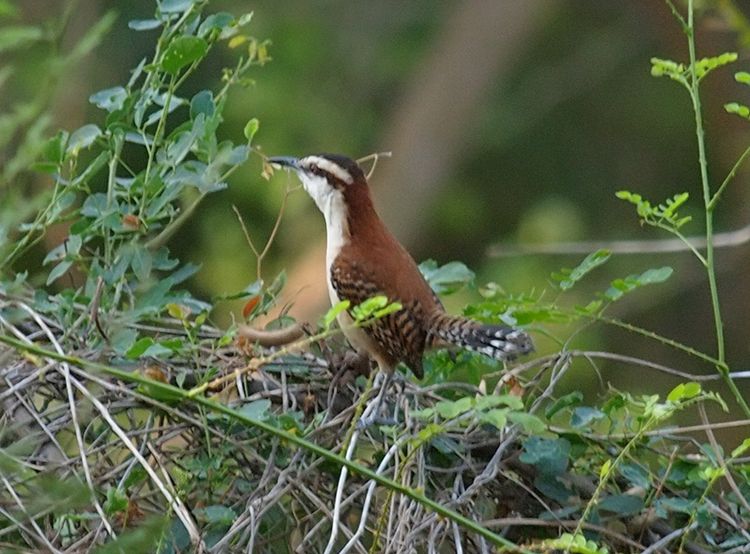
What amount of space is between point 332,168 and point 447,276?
0.55m

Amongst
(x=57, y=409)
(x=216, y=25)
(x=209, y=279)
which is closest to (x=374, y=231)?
(x=216, y=25)

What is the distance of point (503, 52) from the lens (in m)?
7.43

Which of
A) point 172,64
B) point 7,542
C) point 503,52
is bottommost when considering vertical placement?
point 503,52

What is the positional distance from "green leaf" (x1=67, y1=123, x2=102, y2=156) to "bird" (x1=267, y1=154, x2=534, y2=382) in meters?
0.58

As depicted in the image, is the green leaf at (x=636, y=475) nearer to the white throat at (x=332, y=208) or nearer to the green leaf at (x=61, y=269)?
the green leaf at (x=61, y=269)

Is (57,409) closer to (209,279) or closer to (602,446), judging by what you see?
(602,446)

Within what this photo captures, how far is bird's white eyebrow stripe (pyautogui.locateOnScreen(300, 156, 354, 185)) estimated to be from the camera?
9.92 feet

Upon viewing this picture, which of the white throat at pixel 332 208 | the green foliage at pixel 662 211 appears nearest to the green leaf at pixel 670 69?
the green foliage at pixel 662 211

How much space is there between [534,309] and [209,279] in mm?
4490

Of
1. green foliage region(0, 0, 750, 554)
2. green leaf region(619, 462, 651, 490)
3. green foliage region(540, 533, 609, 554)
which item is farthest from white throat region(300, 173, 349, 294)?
green foliage region(540, 533, 609, 554)

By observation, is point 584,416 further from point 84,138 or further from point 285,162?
point 285,162

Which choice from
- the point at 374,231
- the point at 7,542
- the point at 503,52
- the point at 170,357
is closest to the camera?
the point at 7,542

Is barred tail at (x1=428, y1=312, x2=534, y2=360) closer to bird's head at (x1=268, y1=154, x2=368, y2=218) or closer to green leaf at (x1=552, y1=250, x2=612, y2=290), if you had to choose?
green leaf at (x1=552, y1=250, x2=612, y2=290)

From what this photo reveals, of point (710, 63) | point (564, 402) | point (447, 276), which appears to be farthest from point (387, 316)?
point (710, 63)
